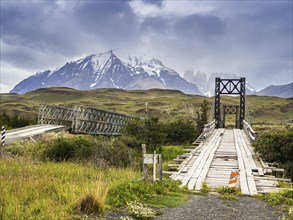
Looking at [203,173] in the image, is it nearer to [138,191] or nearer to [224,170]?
[224,170]

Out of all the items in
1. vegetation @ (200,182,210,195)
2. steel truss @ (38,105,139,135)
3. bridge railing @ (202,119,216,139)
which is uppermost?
steel truss @ (38,105,139,135)

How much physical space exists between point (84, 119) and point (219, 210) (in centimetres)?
2686

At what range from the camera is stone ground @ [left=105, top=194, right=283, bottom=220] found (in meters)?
8.30

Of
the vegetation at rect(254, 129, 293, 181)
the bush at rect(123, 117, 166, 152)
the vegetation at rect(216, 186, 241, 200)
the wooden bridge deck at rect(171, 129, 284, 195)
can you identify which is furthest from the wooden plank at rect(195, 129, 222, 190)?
the bush at rect(123, 117, 166, 152)

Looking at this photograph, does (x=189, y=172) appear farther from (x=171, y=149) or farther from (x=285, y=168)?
(x=171, y=149)

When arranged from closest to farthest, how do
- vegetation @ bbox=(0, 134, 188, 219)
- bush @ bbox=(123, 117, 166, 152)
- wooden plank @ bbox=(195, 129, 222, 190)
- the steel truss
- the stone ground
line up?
1. vegetation @ bbox=(0, 134, 188, 219)
2. the stone ground
3. wooden plank @ bbox=(195, 129, 222, 190)
4. bush @ bbox=(123, 117, 166, 152)
5. the steel truss

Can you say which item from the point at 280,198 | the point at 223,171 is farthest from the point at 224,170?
the point at 280,198

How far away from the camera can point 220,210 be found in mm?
9008

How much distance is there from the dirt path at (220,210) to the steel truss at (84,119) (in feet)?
78.2

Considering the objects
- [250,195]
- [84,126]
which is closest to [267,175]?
[250,195]

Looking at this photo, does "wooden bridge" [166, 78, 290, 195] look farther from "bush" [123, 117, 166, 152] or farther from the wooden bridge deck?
"bush" [123, 117, 166, 152]

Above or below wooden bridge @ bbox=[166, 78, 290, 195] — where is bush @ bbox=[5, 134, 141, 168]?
above

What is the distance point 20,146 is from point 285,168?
1415cm

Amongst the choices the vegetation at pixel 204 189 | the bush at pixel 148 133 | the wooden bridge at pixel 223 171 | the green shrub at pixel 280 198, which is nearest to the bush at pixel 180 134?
the bush at pixel 148 133
